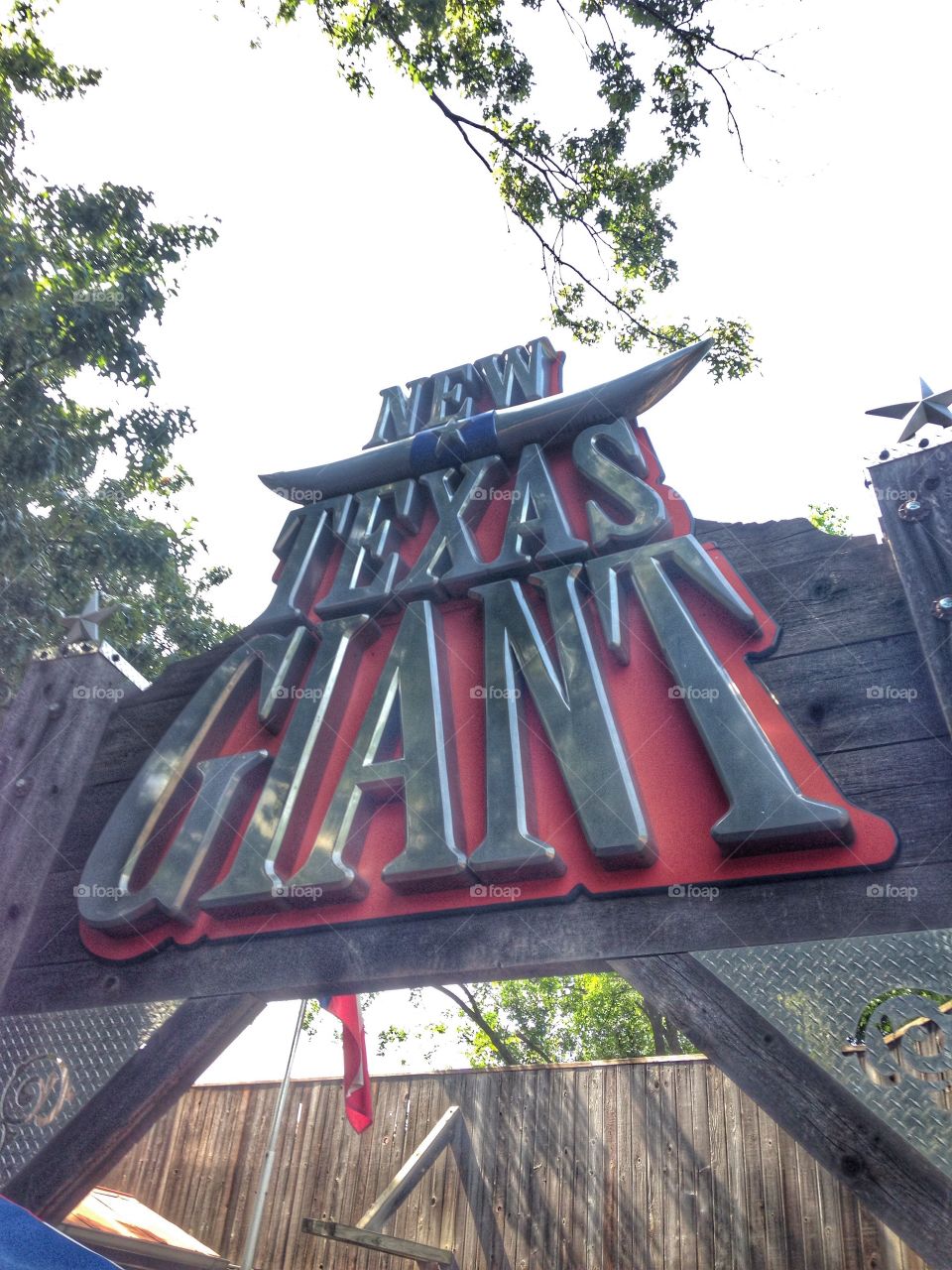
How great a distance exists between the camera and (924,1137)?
189cm

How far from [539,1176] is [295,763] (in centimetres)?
445

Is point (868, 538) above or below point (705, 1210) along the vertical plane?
above

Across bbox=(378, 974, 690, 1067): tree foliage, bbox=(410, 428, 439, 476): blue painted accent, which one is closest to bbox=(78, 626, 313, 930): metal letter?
bbox=(410, 428, 439, 476): blue painted accent

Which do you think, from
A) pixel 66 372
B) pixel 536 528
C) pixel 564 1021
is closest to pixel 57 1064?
pixel 536 528

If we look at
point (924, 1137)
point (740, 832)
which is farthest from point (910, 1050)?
point (740, 832)

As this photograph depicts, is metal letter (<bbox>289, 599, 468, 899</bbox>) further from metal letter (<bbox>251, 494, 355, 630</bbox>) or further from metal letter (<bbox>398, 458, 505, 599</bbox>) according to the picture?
metal letter (<bbox>251, 494, 355, 630</bbox>)

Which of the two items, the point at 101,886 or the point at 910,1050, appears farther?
the point at 101,886

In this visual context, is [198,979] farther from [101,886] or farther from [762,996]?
[762,996]

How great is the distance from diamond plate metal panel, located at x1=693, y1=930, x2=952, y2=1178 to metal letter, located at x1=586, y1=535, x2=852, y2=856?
270 millimetres

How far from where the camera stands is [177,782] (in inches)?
130

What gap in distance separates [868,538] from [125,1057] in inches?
106

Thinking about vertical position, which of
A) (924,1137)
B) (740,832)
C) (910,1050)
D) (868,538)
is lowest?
(924,1137)

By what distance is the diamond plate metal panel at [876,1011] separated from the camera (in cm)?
193

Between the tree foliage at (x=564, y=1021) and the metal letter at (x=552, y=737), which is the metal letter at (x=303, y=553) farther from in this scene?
the tree foliage at (x=564, y=1021)
